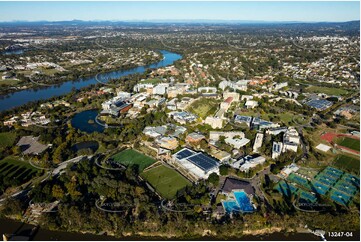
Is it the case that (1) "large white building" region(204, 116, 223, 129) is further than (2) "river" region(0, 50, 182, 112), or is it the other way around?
(2) "river" region(0, 50, 182, 112)

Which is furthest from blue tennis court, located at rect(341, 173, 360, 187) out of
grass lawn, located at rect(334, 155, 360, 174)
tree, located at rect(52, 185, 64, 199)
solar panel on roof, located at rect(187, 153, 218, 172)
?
tree, located at rect(52, 185, 64, 199)

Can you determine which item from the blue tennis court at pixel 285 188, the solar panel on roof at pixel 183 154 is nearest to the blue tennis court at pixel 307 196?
the blue tennis court at pixel 285 188

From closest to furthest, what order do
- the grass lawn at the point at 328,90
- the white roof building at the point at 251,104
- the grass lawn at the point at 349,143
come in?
the grass lawn at the point at 349,143 → the white roof building at the point at 251,104 → the grass lawn at the point at 328,90

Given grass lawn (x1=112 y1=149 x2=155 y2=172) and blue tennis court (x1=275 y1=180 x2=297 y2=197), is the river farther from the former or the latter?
blue tennis court (x1=275 y1=180 x2=297 y2=197)

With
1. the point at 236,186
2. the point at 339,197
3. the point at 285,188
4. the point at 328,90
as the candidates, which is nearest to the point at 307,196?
the point at 285,188

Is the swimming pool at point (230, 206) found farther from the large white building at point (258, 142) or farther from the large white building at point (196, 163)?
the large white building at point (258, 142)
